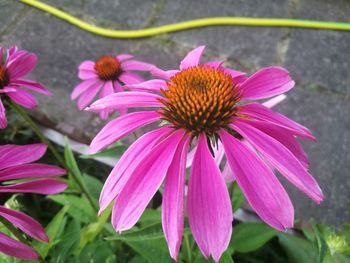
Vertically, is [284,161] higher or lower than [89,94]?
higher

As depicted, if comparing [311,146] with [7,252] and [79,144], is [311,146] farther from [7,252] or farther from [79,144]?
[7,252]

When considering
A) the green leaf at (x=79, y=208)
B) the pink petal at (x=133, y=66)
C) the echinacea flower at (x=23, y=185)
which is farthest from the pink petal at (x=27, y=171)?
the pink petal at (x=133, y=66)

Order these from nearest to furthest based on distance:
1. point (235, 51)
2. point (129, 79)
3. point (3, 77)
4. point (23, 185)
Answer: point (23, 185), point (3, 77), point (129, 79), point (235, 51)

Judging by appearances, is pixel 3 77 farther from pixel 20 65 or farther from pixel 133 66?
pixel 133 66

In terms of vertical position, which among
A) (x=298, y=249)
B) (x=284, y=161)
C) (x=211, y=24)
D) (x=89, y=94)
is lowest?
(x=298, y=249)

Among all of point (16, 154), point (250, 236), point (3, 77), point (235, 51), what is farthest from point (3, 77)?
point (235, 51)

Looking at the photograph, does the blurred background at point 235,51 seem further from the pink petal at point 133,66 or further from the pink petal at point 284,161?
the pink petal at point 284,161

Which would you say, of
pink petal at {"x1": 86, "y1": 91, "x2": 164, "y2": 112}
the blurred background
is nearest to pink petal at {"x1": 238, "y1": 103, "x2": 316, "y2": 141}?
pink petal at {"x1": 86, "y1": 91, "x2": 164, "y2": 112}

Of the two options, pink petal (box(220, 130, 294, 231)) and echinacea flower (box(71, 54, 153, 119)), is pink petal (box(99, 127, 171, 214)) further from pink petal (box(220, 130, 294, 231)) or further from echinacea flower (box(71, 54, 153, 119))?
echinacea flower (box(71, 54, 153, 119))

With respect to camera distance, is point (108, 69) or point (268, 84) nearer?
point (268, 84)
